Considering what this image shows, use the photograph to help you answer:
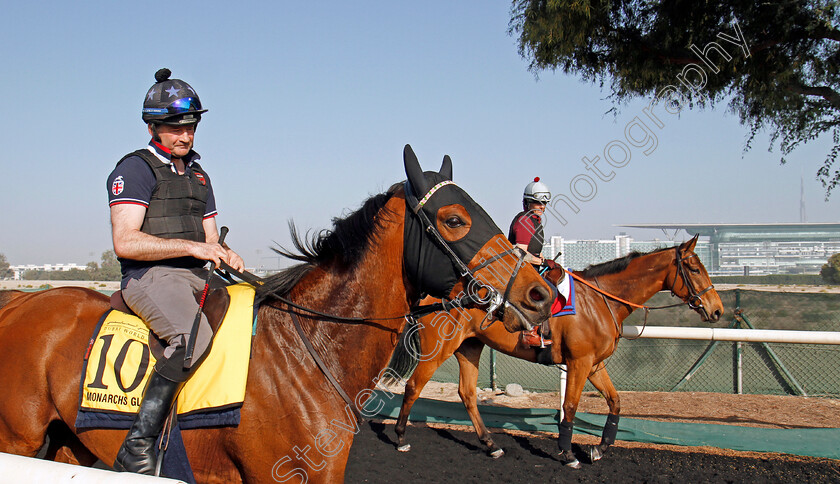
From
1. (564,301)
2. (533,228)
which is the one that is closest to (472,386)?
(564,301)

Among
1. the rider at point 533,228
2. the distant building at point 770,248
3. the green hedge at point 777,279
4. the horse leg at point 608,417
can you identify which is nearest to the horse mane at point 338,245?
the rider at point 533,228

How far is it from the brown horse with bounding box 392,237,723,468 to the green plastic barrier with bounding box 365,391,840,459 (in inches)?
23.4

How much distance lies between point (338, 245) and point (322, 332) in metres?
0.44

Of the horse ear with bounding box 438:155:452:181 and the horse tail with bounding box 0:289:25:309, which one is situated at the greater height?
the horse ear with bounding box 438:155:452:181

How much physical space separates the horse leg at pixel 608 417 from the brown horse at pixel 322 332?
13.3ft

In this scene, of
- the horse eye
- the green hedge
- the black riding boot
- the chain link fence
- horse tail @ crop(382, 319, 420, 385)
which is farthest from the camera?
the green hedge

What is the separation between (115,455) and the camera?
8.48 feet

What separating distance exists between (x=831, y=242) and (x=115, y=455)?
45.6 metres

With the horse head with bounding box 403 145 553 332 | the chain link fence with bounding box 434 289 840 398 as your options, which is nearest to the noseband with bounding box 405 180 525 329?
the horse head with bounding box 403 145 553 332

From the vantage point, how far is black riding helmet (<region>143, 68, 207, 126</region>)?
106 inches

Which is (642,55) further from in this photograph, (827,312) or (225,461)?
(225,461)

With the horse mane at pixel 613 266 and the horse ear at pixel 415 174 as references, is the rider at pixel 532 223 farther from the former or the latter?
the horse ear at pixel 415 174

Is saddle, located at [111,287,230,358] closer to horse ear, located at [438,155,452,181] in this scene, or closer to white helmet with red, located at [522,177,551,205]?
horse ear, located at [438,155,452,181]

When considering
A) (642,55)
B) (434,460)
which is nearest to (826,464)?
(434,460)
